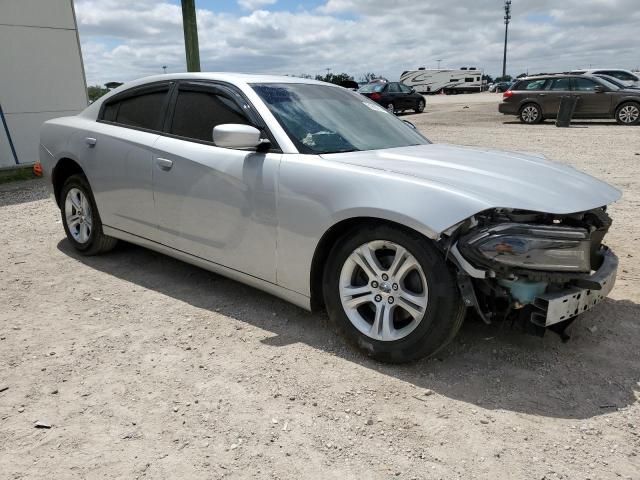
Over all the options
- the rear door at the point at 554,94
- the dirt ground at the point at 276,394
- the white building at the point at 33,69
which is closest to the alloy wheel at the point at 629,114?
the rear door at the point at 554,94

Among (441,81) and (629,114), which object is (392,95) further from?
(441,81)

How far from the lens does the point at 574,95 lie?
1762cm

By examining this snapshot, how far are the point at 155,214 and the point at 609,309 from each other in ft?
10.8

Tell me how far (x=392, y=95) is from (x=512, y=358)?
73.7 ft

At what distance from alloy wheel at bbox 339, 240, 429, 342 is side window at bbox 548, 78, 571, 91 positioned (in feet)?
57.0

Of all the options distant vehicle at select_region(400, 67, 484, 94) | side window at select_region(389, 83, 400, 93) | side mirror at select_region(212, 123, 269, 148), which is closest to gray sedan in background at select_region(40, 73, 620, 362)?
side mirror at select_region(212, 123, 269, 148)

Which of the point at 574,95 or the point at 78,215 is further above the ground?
the point at 574,95

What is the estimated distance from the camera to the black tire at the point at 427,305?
9.00 feet

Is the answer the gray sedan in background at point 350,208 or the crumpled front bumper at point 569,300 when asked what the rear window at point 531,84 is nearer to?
the gray sedan in background at point 350,208

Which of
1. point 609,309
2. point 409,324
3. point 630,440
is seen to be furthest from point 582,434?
point 609,309

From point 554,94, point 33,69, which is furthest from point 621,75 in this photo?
point 33,69

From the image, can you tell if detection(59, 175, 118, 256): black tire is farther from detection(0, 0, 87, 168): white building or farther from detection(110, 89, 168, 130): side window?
detection(0, 0, 87, 168): white building

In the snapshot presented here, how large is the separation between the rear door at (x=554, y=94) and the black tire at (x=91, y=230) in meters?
16.7

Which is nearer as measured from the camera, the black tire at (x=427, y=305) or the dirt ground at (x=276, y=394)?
the dirt ground at (x=276, y=394)
